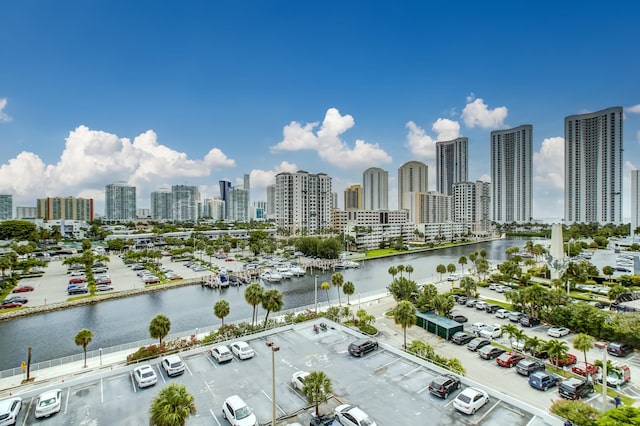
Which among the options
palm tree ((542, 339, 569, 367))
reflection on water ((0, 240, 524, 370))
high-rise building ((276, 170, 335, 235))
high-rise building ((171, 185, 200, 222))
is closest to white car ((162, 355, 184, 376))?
reflection on water ((0, 240, 524, 370))

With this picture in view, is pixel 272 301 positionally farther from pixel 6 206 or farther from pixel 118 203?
Result: pixel 118 203

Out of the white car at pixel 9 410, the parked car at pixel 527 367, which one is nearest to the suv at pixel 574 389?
the parked car at pixel 527 367

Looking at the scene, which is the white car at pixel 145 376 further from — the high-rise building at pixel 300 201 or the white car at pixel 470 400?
the high-rise building at pixel 300 201

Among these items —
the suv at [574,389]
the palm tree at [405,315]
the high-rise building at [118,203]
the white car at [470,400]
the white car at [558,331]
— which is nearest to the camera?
the white car at [470,400]

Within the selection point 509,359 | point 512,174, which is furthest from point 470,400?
point 512,174

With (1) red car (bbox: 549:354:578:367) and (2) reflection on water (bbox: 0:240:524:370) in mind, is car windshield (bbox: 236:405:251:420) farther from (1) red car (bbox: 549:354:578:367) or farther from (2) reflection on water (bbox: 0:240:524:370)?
(2) reflection on water (bbox: 0:240:524:370)
